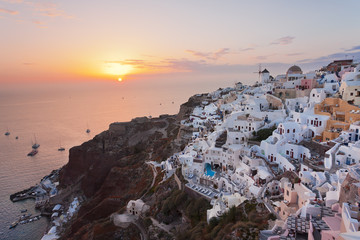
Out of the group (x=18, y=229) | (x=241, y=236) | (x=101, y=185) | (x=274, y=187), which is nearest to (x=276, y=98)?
(x=274, y=187)

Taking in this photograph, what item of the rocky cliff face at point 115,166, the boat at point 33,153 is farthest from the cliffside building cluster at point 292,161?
the boat at point 33,153

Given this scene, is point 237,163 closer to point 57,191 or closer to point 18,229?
point 18,229

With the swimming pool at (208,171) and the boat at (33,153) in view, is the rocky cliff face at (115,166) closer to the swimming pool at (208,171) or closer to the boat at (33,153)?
the swimming pool at (208,171)

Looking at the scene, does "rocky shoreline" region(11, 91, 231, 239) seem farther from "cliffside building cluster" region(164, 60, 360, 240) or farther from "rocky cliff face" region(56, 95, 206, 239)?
"cliffside building cluster" region(164, 60, 360, 240)

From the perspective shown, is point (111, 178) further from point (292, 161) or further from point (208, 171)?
point (292, 161)

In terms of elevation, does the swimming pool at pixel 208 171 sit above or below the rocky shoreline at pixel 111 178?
above

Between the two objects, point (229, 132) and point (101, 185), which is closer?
point (229, 132)

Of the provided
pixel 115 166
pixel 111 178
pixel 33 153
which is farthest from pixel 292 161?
pixel 33 153

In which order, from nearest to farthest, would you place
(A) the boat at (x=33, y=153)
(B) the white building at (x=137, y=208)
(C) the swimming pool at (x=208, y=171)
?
(C) the swimming pool at (x=208, y=171) < (B) the white building at (x=137, y=208) < (A) the boat at (x=33, y=153)
